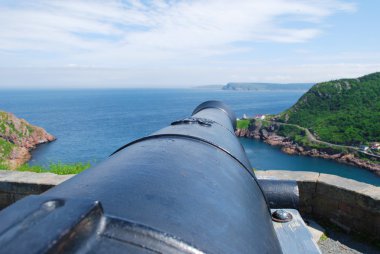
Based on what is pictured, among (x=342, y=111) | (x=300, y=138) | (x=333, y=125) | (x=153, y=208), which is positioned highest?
(x=153, y=208)

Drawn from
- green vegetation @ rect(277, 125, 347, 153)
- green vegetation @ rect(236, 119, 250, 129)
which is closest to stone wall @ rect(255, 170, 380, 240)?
green vegetation @ rect(277, 125, 347, 153)

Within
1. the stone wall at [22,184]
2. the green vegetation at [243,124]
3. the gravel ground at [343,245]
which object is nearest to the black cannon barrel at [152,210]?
the gravel ground at [343,245]

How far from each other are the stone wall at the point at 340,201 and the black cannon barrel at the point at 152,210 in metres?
2.29

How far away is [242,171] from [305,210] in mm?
2643

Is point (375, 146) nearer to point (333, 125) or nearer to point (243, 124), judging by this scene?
point (333, 125)

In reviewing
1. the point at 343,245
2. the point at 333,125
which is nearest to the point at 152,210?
the point at 343,245

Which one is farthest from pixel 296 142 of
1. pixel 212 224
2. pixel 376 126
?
pixel 212 224

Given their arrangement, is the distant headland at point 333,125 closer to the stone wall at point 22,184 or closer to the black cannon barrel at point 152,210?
the stone wall at point 22,184

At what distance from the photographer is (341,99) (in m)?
68.5

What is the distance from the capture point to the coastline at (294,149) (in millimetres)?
42812

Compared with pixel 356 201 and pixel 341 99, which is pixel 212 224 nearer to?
pixel 356 201

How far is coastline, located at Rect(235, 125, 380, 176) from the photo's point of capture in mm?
42812

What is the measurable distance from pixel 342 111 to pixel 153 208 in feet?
226

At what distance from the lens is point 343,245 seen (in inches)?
140
